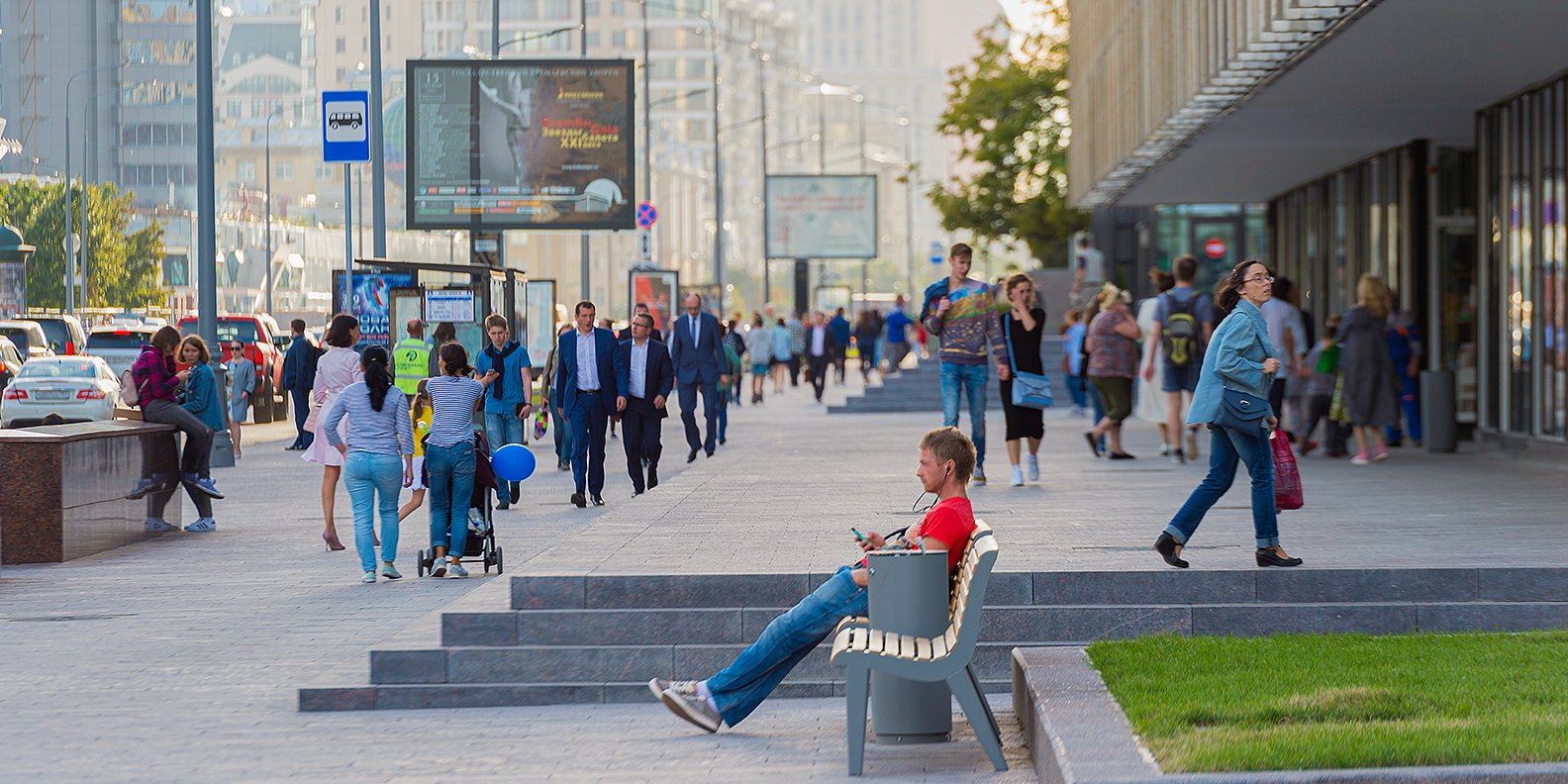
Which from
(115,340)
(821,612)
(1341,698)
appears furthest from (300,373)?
(1341,698)

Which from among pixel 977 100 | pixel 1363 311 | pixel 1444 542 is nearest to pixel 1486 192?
pixel 1363 311

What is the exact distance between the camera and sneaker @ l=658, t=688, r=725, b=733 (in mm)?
8078

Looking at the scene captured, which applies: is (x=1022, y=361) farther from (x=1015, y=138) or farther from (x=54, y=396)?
(x=1015, y=138)

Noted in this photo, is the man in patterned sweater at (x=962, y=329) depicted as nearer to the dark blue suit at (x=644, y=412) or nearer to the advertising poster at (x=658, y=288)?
the dark blue suit at (x=644, y=412)

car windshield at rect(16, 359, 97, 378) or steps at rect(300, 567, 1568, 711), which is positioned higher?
car windshield at rect(16, 359, 97, 378)

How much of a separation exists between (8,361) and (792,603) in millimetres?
23698

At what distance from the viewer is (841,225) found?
62.8m

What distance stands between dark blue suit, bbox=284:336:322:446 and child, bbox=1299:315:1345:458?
12.8m

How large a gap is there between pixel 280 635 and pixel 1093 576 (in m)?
4.23

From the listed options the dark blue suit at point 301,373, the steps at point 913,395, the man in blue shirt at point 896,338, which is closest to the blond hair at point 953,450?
the dark blue suit at point 301,373

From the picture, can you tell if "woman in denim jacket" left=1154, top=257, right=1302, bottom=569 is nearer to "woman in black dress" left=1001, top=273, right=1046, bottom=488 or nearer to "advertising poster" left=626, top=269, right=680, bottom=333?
"woman in black dress" left=1001, top=273, right=1046, bottom=488

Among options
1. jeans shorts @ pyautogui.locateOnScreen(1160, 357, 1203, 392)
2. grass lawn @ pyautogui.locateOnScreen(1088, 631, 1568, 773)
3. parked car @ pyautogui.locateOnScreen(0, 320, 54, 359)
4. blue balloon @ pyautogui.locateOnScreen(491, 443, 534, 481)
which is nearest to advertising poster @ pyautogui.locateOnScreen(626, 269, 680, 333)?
parked car @ pyautogui.locateOnScreen(0, 320, 54, 359)

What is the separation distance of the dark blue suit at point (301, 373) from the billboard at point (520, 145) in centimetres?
211

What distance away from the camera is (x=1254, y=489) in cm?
980
